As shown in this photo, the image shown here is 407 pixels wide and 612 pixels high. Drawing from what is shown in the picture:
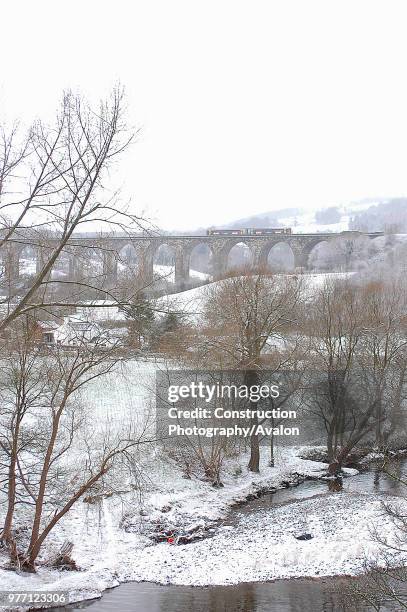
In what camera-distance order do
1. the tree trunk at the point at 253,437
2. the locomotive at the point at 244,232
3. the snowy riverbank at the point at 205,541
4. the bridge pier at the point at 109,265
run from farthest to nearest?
1. the locomotive at the point at 244,232
2. the tree trunk at the point at 253,437
3. the snowy riverbank at the point at 205,541
4. the bridge pier at the point at 109,265

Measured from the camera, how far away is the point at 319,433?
22.6 meters

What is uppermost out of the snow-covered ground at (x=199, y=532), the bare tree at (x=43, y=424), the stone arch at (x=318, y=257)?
the stone arch at (x=318, y=257)

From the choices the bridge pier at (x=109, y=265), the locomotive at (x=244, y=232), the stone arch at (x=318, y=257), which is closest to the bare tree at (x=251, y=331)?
the bridge pier at (x=109, y=265)

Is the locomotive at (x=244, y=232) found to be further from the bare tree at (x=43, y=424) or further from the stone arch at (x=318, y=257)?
the bare tree at (x=43, y=424)

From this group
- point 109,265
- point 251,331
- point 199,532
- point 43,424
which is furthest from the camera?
point 251,331

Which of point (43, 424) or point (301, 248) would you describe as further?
point (301, 248)

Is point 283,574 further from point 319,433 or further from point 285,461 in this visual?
point 319,433

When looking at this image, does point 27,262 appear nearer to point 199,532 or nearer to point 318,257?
point 199,532

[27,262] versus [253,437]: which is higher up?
[27,262]

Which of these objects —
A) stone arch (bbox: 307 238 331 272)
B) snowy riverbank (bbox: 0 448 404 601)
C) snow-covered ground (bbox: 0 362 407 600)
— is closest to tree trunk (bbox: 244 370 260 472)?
snow-covered ground (bbox: 0 362 407 600)

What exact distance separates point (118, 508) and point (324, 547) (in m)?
5.09

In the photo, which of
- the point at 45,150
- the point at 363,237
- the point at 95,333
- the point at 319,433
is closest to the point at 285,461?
the point at 319,433

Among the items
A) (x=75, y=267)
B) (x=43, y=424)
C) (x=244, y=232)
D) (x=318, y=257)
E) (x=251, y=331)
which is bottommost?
(x=43, y=424)

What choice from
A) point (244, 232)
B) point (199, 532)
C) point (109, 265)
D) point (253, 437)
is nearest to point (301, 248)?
point (244, 232)
